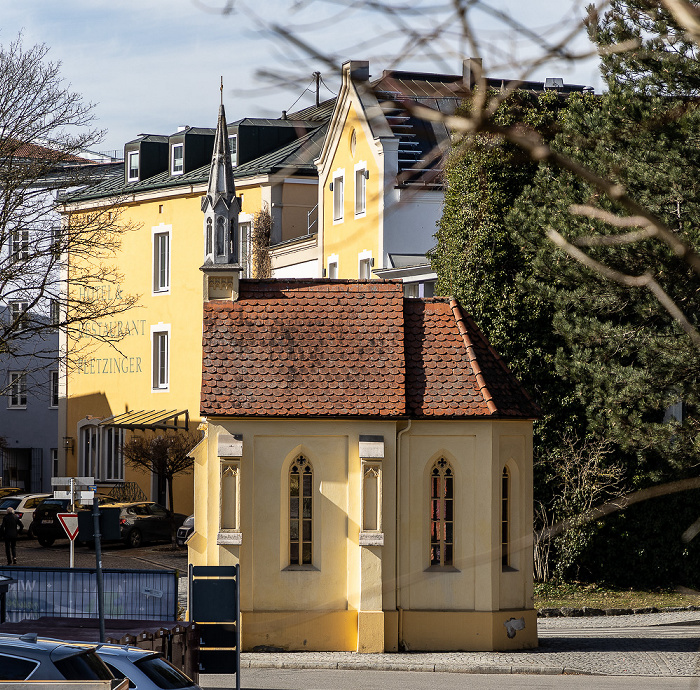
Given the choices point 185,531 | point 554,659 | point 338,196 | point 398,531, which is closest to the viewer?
point 554,659

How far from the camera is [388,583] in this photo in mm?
20891

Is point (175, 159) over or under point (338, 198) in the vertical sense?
over

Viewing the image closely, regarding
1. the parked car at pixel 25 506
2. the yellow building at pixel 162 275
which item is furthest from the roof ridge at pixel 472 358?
→ the parked car at pixel 25 506

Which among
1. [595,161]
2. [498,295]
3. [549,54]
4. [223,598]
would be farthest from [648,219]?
[498,295]

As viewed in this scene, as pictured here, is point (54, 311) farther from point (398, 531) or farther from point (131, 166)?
point (398, 531)

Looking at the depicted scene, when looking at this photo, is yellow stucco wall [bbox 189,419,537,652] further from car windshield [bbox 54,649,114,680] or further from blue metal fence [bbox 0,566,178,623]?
car windshield [bbox 54,649,114,680]

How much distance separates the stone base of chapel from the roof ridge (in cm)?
360

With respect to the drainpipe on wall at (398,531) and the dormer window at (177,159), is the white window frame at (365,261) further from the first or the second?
the drainpipe on wall at (398,531)

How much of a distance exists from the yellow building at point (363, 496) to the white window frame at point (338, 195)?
20387mm

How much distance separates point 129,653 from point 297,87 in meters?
8.73

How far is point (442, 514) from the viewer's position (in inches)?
846

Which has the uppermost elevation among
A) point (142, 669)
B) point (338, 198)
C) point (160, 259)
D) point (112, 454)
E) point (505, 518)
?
point (338, 198)

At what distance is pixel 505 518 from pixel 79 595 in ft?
26.2

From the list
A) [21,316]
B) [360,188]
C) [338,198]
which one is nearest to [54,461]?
[338,198]
